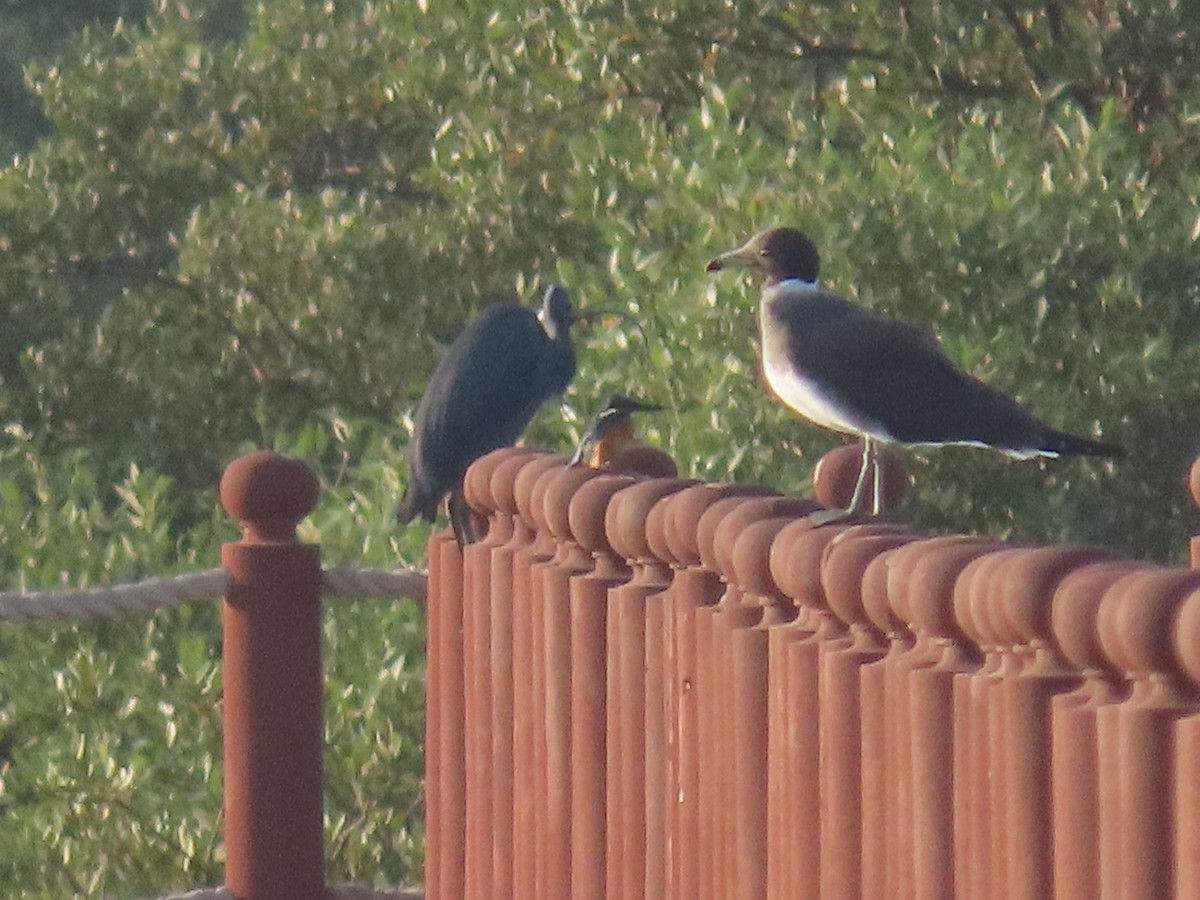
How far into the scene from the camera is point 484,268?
1073cm

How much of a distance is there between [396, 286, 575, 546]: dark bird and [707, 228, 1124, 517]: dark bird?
5.53 feet

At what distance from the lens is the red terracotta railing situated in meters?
1.79

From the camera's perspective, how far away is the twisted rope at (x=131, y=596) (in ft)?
14.0

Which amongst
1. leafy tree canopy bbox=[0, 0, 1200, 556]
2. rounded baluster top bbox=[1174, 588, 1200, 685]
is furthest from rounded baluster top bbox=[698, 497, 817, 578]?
leafy tree canopy bbox=[0, 0, 1200, 556]

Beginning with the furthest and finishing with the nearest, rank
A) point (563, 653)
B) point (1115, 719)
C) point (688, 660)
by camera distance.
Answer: point (563, 653), point (688, 660), point (1115, 719)

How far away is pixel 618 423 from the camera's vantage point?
4891 millimetres

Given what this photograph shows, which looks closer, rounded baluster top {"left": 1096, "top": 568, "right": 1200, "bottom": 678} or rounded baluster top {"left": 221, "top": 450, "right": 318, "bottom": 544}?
rounded baluster top {"left": 1096, "top": 568, "right": 1200, "bottom": 678}

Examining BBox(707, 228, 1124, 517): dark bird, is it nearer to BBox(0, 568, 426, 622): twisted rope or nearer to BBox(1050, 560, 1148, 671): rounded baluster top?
BBox(0, 568, 426, 622): twisted rope

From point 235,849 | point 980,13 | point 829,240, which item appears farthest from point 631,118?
point 235,849

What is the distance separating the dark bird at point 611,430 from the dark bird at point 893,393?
1.07 feet

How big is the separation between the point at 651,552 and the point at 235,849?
1664 millimetres

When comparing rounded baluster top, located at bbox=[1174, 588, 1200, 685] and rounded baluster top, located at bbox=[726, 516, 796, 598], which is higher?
rounded baluster top, located at bbox=[726, 516, 796, 598]

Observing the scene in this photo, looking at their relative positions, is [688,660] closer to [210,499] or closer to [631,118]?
[631,118]

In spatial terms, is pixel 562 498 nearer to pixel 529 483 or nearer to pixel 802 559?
pixel 529 483
